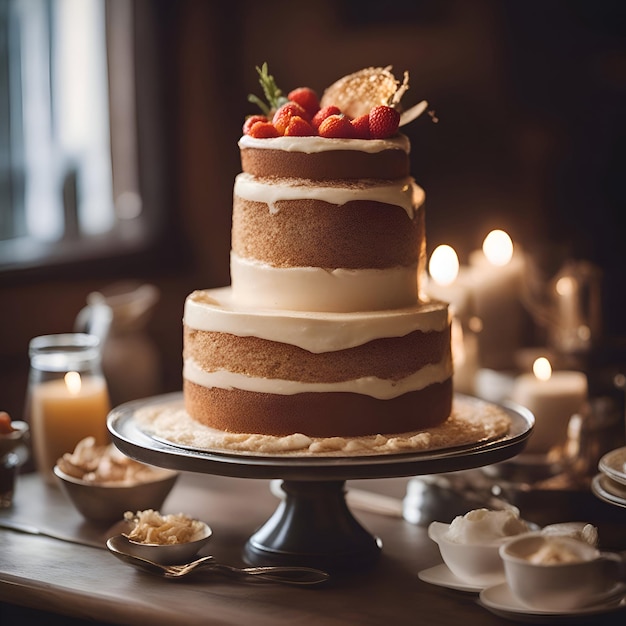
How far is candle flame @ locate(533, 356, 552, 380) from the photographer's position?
8.70ft

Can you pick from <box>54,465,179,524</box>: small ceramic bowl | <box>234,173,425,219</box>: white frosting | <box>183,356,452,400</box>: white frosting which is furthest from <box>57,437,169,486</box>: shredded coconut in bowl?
<box>234,173,425,219</box>: white frosting

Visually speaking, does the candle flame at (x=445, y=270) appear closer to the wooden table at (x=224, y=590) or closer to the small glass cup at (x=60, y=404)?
the wooden table at (x=224, y=590)

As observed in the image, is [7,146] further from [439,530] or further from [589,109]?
[439,530]

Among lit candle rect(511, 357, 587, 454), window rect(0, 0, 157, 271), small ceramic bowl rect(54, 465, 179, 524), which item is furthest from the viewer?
window rect(0, 0, 157, 271)

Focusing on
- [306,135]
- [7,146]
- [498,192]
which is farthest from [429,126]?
[306,135]

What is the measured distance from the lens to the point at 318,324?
1.96 metres

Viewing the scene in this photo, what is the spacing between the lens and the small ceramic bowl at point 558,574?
1.70m

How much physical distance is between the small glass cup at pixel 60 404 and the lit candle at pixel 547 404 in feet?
3.25

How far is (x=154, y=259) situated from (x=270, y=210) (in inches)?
97.3

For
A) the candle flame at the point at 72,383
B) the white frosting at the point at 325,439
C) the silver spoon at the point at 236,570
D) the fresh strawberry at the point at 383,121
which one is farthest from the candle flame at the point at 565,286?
the silver spoon at the point at 236,570

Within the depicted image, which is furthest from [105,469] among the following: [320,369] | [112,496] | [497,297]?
[497,297]

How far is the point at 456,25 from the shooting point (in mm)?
4129

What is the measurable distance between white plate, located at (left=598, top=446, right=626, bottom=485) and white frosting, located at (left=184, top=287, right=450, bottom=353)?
39 cm

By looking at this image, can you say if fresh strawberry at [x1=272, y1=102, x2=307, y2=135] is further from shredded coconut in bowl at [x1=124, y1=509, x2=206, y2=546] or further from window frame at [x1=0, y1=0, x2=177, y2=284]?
window frame at [x1=0, y1=0, x2=177, y2=284]
